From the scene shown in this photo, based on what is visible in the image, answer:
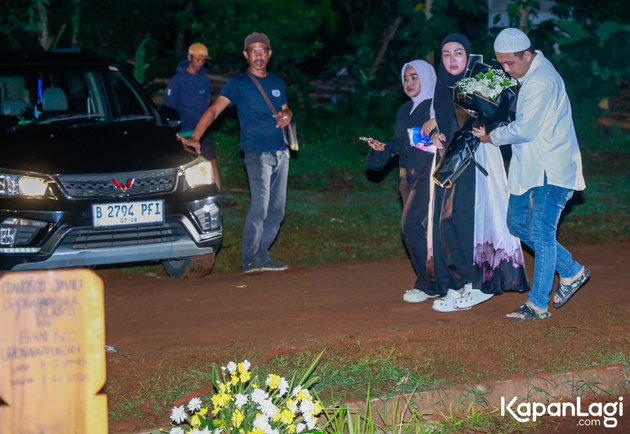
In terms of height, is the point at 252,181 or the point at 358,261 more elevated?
the point at 252,181

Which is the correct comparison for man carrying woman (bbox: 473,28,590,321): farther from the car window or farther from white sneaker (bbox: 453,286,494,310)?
the car window

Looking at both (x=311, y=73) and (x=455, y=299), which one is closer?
(x=455, y=299)

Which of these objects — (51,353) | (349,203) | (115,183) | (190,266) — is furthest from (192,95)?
(51,353)

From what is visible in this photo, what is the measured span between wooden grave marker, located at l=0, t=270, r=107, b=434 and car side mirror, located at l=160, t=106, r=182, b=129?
551 centimetres

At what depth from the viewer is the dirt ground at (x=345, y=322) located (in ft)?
21.3

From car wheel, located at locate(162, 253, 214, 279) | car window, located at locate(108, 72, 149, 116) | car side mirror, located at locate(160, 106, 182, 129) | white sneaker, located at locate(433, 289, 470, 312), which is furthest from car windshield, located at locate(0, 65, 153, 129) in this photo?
white sneaker, located at locate(433, 289, 470, 312)

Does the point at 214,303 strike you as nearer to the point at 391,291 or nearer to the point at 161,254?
the point at 161,254

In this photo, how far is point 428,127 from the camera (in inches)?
297

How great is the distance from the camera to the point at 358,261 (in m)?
10.2

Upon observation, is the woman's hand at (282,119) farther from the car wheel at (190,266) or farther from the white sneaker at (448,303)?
the white sneaker at (448,303)

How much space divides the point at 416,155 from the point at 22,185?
2.79m

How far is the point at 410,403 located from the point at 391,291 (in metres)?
2.83

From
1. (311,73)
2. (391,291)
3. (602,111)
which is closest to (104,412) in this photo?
(391,291)

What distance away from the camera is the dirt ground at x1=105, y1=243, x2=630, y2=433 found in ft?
21.3
